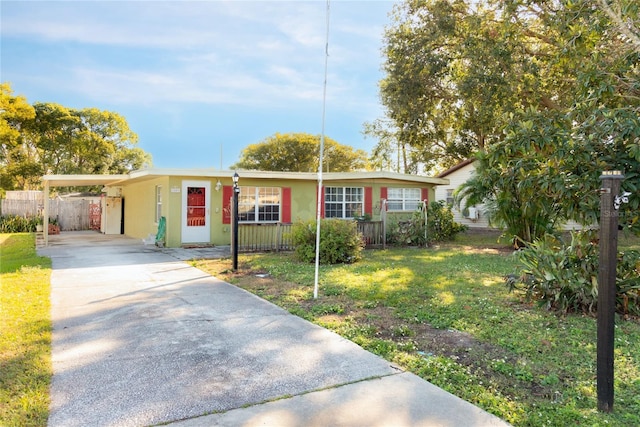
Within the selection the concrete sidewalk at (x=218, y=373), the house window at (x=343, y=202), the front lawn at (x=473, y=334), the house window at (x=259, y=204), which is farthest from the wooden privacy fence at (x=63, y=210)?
the concrete sidewalk at (x=218, y=373)

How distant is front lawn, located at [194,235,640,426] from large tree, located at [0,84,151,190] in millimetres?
22807

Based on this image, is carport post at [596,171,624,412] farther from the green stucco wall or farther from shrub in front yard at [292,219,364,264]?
the green stucco wall

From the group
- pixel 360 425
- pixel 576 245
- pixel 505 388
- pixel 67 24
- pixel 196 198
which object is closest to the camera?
pixel 360 425

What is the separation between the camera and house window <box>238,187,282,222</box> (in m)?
13.7

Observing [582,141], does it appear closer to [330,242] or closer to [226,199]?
[330,242]

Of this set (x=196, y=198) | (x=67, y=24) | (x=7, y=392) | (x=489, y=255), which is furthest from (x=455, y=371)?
(x=196, y=198)

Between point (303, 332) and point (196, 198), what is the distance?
31.2 feet

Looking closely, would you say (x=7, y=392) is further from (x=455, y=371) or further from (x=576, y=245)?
(x=576, y=245)

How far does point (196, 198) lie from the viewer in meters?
13.3

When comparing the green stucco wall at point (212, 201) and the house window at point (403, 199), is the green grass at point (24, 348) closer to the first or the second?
the green stucco wall at point (212, 201)

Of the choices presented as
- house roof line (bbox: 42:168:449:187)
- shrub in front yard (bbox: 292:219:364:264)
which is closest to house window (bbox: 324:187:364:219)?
house roof line (bbox: 42:168:449:187)

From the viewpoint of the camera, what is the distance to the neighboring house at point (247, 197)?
42.9 ft

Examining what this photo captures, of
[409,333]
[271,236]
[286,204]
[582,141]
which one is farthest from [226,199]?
[582,141]

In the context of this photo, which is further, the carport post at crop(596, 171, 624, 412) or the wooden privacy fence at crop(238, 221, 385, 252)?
the wooden privacy fence at crop(238, 221, 385, 252)
